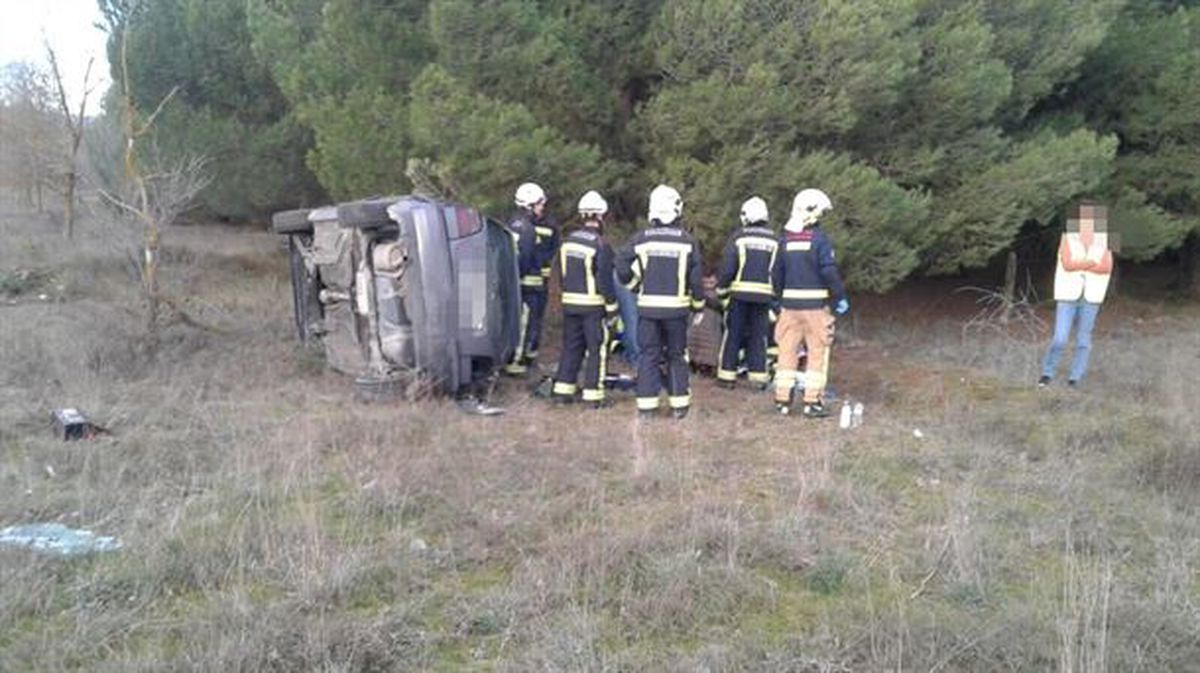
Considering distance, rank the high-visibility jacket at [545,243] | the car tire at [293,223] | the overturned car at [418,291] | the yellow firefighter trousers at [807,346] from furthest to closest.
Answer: the high-visibility jacket at [545,243] → the car tire at [293,223] → the yellow firefighter trousers at [807,346] → the overturned car at [418,291]

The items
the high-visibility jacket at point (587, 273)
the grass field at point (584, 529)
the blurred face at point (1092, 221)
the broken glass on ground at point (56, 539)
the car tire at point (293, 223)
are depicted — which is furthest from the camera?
the car tire at point (293, 223)

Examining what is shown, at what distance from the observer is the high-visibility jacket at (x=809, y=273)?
24.4 feet

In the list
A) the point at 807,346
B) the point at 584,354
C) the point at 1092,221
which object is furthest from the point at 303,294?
the point at 1092,221

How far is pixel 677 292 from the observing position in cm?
729

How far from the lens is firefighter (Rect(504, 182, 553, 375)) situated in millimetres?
8680

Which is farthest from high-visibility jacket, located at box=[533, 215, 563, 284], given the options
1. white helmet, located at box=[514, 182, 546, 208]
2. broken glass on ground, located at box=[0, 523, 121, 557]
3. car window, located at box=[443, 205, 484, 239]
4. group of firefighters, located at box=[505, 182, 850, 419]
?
broken glass on ground, located at box=[0, 523, 121, 557]

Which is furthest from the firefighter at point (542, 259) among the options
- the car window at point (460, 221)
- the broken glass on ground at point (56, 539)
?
the broken glass on ground at point (56, 539)

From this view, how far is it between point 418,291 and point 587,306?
1.39 m

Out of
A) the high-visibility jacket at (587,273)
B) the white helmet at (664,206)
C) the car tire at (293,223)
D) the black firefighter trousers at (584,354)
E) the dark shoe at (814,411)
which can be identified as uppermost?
the white helmet at (664,206)

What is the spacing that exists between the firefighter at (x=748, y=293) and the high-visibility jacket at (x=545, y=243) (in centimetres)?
161

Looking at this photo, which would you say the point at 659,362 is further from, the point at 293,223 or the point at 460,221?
the point at 293,223

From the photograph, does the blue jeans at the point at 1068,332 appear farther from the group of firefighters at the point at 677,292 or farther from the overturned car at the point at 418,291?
the overturned car at the point at 418,291

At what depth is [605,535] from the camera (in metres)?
4.31

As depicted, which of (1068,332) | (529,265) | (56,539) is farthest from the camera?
(529,265)
